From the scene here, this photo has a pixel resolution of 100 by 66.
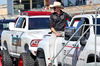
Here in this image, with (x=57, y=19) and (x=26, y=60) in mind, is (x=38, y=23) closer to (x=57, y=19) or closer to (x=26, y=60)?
(x=26, y=60)

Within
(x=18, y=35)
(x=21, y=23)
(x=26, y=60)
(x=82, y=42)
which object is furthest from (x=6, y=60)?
(x=82, y=42)

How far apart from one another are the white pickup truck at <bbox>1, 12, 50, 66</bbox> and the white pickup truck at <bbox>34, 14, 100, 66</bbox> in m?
0.95

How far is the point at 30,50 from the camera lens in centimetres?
980

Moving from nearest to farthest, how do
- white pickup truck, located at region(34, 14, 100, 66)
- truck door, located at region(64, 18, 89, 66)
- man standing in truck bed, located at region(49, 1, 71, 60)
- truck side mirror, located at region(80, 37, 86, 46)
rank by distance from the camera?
white pickup truck, located at region(34, 14, 100, 66) → truck side mirror, located at region(80, 37, 86, 46) → truck door, located at region(64, 18, 89, 66) → man standing in truck bed, located at region(49, 1, 71, 60)

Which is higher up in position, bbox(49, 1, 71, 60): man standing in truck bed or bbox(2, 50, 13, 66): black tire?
bbox(49, 1, 71, 60): man standing in truck bed

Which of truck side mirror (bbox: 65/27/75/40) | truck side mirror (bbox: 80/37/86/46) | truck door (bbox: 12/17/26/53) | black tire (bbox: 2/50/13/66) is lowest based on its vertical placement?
black tire (bbox: 2/50/13/66)

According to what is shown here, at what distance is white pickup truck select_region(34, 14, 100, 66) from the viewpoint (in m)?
6.65

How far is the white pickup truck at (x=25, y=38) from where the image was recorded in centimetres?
980

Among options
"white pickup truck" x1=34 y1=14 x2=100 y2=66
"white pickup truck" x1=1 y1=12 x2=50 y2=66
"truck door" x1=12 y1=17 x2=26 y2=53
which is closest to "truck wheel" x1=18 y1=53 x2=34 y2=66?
"white pickup truck" x1=1 y1=12 x2=50 y2=66

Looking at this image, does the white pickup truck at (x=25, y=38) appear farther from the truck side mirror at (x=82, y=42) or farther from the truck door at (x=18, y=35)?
the truck side mirror at (x=82, y=42)

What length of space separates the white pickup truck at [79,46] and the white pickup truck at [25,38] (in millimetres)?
949

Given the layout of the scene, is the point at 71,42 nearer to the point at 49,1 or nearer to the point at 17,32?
the point at 17,32

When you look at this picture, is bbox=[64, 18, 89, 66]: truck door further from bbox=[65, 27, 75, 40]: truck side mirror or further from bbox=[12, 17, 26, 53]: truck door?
bbox=[12, 17, 26, 53]: truck door

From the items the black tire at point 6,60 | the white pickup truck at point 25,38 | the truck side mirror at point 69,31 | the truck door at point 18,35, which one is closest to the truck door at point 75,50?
the truck side mirror at point 69,31
